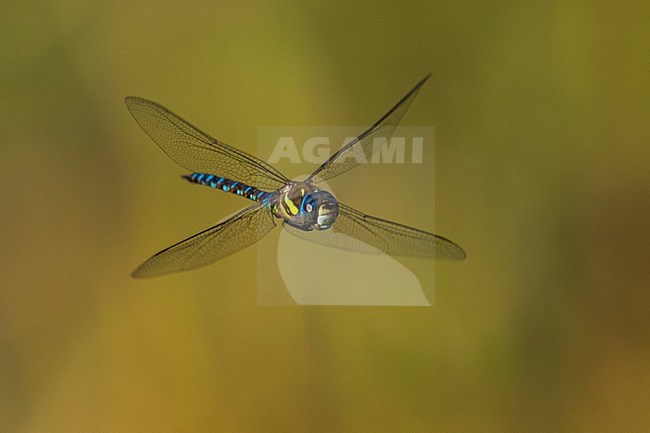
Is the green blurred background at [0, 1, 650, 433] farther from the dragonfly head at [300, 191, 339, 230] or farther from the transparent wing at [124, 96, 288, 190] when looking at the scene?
the dragonfly head at [300, 191, 339, 230]

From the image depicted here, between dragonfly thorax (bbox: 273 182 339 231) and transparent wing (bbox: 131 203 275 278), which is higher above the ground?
dragonfly thorax (bbox: 273 182 339 231)

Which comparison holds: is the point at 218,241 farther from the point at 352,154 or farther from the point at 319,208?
the point at 352,154

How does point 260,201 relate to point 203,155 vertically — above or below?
below

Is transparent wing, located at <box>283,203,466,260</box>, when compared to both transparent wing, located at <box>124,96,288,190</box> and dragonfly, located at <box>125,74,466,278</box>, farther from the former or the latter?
transparent wing, located at <box>124,96,288,190</box>

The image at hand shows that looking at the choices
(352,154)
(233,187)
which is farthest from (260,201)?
(352,154)

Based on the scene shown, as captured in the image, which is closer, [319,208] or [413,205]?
[319,208]

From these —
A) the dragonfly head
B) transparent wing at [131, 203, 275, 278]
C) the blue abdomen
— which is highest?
the blue abdomen

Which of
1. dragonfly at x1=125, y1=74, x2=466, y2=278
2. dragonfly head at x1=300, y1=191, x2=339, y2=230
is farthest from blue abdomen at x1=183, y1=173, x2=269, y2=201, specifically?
dragonfly head at x1=300, y1=191, x2=339, y2=230

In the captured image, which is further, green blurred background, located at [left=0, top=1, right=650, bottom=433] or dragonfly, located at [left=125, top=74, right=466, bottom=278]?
green blurred background, located at [left=0, top=1, right=650, bottom=433]
